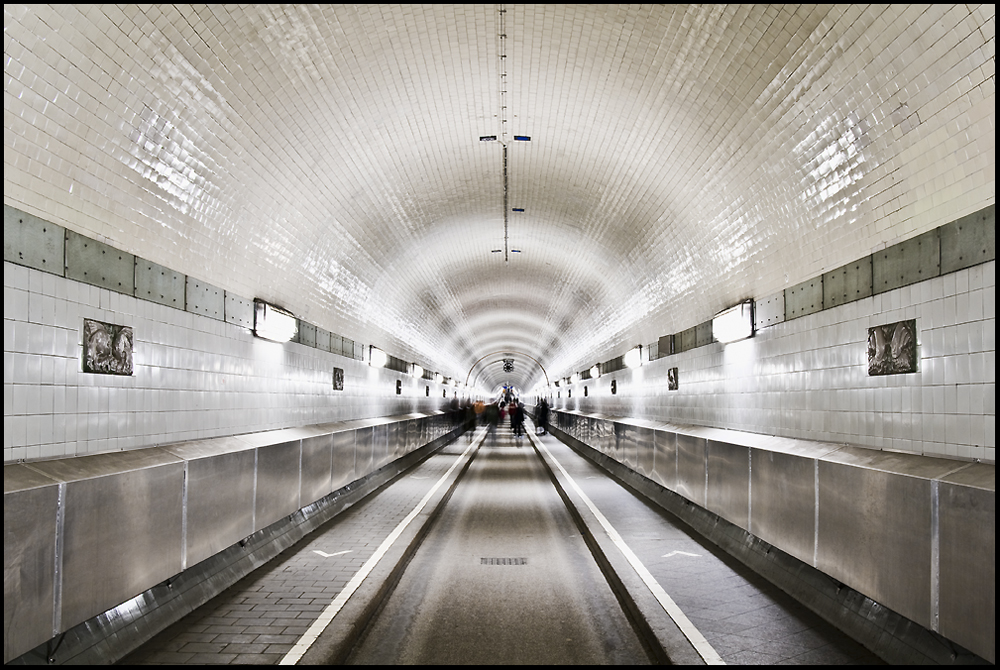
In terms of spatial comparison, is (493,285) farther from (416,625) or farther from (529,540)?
(416,625)

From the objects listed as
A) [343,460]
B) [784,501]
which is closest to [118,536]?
[784,501]

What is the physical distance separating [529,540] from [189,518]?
4636mm

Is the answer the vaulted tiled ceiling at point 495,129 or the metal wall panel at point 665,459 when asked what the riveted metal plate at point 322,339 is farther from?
the metal wall panel at point 665,459

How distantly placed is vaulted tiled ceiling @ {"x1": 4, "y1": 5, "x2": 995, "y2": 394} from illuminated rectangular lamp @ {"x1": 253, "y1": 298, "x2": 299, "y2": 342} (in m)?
0.22

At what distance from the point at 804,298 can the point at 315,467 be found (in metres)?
6.58

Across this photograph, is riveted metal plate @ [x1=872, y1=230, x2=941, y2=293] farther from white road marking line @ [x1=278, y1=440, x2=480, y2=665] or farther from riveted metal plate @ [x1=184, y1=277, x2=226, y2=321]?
riveted metal plate @ [x1=184, y1=277, x2=226, y2=321]

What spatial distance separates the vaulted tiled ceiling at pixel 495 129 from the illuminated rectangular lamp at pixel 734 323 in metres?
0.37

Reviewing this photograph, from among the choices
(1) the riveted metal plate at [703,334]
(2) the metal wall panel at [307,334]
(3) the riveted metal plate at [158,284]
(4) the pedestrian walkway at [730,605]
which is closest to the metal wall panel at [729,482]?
(4) the pedestrian walkway at [730,605]

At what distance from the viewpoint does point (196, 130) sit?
243 inches

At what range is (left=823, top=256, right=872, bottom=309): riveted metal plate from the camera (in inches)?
235

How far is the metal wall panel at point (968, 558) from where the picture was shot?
362 centimetres

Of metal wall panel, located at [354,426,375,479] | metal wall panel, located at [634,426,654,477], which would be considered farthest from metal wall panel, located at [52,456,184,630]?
metal wall panel, located at [634,426,654,477]

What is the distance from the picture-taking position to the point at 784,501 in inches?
249

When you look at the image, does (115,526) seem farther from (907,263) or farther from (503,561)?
(907,263)
